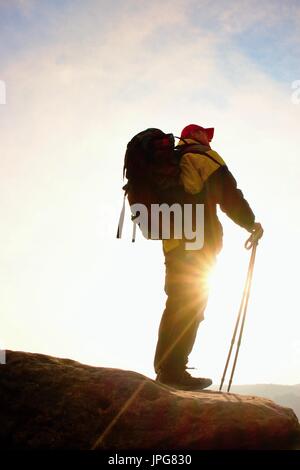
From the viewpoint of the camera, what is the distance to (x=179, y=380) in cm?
564

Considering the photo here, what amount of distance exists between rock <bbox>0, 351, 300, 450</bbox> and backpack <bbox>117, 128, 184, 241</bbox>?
245 cm

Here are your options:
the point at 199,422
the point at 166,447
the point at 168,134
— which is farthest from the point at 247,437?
the point at 168,134

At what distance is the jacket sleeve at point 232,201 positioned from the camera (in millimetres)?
5945

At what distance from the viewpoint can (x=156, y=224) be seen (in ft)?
19.1

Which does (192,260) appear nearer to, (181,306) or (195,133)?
(181,306)

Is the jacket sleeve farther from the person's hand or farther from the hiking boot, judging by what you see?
the hiking boot

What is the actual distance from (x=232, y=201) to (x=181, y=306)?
1.80m

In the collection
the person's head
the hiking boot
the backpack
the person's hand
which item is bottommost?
the hiking boot

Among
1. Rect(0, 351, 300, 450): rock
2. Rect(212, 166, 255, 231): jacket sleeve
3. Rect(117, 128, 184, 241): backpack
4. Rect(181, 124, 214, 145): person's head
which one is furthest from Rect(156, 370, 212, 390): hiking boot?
Rect(181, 124, 214, 145): person's head

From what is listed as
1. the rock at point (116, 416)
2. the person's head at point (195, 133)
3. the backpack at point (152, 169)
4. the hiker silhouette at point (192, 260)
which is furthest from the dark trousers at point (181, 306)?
the person's head at point (195, 133)

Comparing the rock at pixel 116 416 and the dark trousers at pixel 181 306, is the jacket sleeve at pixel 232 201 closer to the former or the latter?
the dark trousers at pixel 181 306

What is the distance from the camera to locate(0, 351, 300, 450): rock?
4.09 meters
